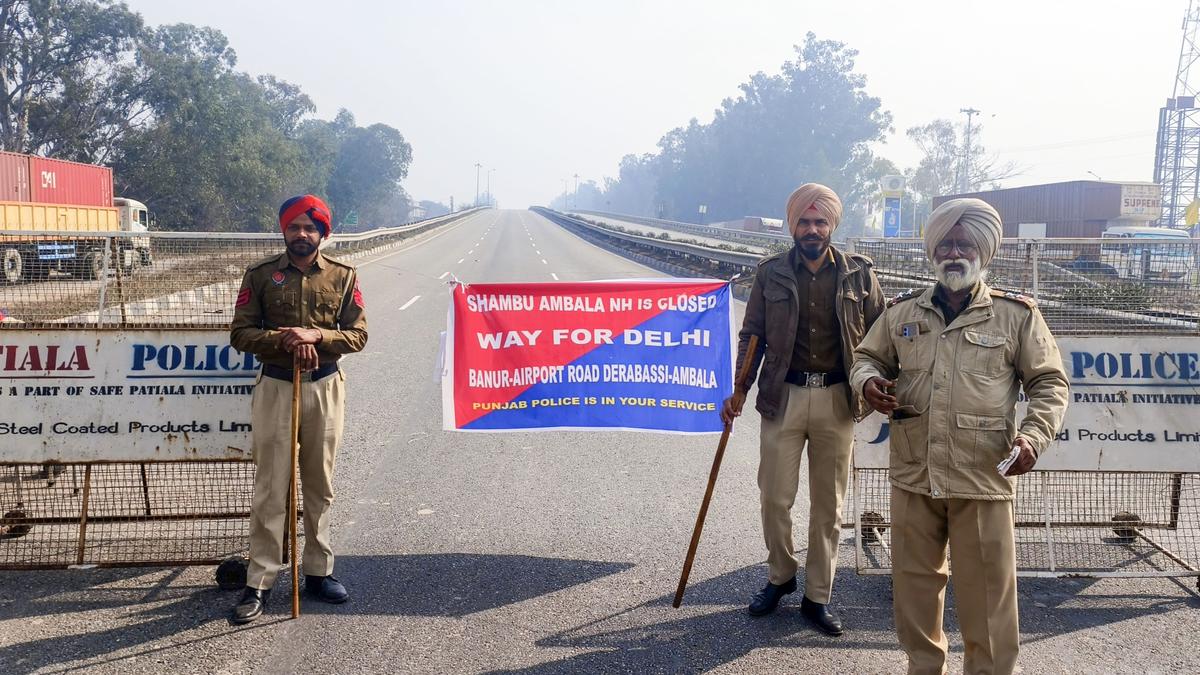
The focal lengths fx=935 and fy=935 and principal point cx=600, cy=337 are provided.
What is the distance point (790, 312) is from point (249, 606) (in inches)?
109

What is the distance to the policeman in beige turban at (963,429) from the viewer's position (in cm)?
326

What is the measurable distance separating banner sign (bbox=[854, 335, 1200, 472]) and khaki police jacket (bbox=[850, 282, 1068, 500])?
151 centimetres

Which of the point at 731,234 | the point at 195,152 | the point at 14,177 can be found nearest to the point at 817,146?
the point at 731,234

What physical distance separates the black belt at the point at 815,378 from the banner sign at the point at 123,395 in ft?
9.24

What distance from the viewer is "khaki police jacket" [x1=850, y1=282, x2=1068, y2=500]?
128 inches

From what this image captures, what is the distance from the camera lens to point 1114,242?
16.3 ft

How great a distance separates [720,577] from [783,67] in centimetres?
10031

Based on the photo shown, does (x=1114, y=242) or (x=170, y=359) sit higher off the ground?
(x=1114, y=242)

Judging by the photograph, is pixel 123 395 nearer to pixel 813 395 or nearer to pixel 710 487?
pixel 710 487

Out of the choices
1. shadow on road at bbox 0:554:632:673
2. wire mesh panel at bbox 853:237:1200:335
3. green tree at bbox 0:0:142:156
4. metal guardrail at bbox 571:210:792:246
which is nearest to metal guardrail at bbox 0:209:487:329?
shadow on road at bbox 0:554:632:673

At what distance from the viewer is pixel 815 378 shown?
4273mm

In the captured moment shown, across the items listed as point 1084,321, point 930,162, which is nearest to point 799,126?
point 930,162

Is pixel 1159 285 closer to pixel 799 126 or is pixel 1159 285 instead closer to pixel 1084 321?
pixel 1084 321

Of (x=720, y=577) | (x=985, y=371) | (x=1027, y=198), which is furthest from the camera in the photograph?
(x=1027, y=198)
